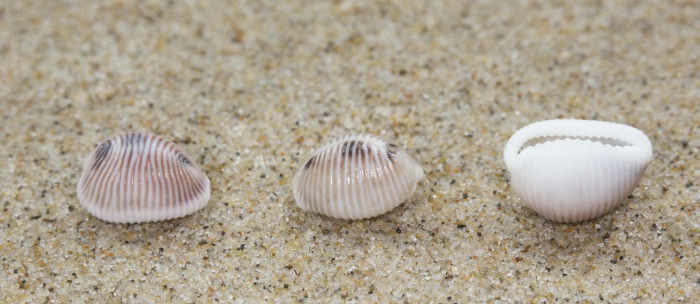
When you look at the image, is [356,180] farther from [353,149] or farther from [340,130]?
[340,130]

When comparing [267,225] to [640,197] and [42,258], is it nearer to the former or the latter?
[42,258]

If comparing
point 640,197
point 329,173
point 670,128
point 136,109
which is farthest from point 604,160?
point 136,109

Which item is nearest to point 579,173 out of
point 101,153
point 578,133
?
point 578,133

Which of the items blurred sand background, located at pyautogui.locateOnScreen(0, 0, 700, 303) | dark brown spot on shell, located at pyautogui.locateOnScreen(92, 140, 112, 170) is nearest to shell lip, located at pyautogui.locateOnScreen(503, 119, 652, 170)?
blurred sand background, located at pyautogui.locateOnScreen(0, 0, 700, 303)

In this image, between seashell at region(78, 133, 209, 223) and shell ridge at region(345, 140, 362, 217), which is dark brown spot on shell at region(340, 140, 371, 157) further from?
seashell at region(78, 133, 209, 223)

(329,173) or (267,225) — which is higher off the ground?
(329,173)

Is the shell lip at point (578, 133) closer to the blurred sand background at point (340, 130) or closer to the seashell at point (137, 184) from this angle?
the blurred sand background at point (340, 130)
